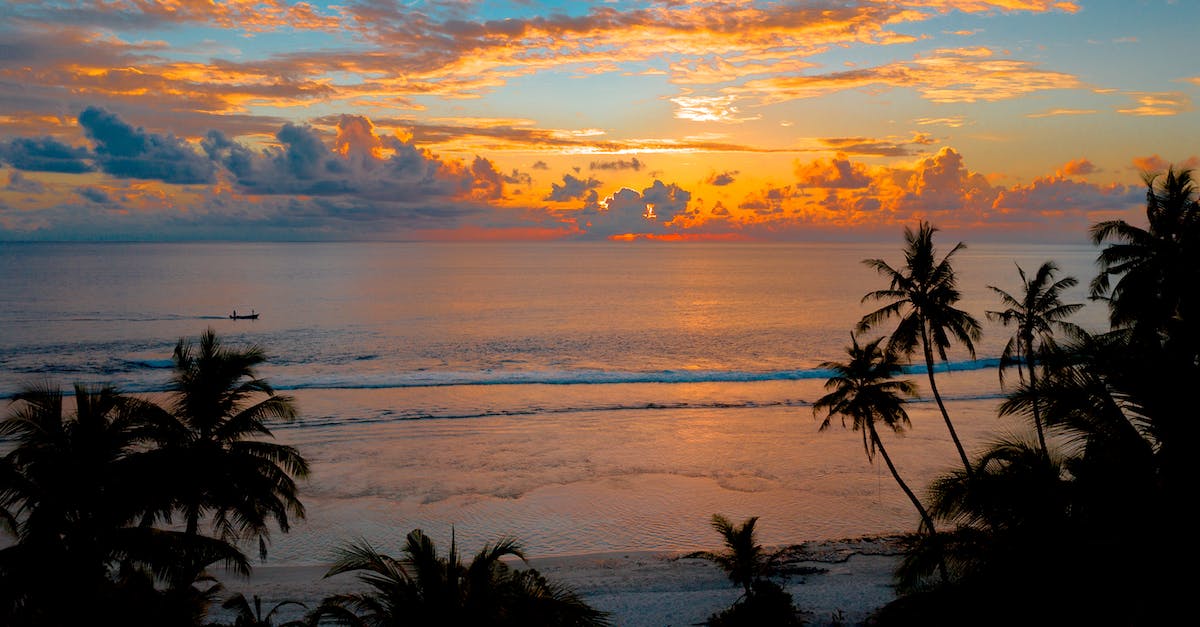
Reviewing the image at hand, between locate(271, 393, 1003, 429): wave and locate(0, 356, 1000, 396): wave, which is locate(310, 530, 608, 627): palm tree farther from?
locate(0, 356, 1000, 396): wave

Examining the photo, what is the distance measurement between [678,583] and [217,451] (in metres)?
12.6

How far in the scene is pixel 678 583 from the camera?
21281 millimetres

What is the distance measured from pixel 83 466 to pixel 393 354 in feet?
171

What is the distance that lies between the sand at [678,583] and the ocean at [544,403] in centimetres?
123

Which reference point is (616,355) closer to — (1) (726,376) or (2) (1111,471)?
(1) (726,376)

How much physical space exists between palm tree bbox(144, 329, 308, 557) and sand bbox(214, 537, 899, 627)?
19.1 ft

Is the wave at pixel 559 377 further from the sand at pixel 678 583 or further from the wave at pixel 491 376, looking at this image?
the sand at pixel 678 583

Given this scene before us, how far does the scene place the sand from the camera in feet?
62.4

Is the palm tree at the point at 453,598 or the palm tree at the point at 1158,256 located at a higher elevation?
the palm tree at the point at 1158,256

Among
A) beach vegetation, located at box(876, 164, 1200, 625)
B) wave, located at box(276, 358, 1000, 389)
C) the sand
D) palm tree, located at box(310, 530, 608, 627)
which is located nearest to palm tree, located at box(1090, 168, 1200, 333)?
beach vegetation, located at box(876, 164, 1200, 625)

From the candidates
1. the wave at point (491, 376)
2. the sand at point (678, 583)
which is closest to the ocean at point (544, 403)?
the wave at point (491, 376)

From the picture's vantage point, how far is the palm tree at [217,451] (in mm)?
14406

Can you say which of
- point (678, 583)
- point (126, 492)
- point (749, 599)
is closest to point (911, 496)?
point (749, 599)

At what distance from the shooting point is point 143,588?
13031 mm
